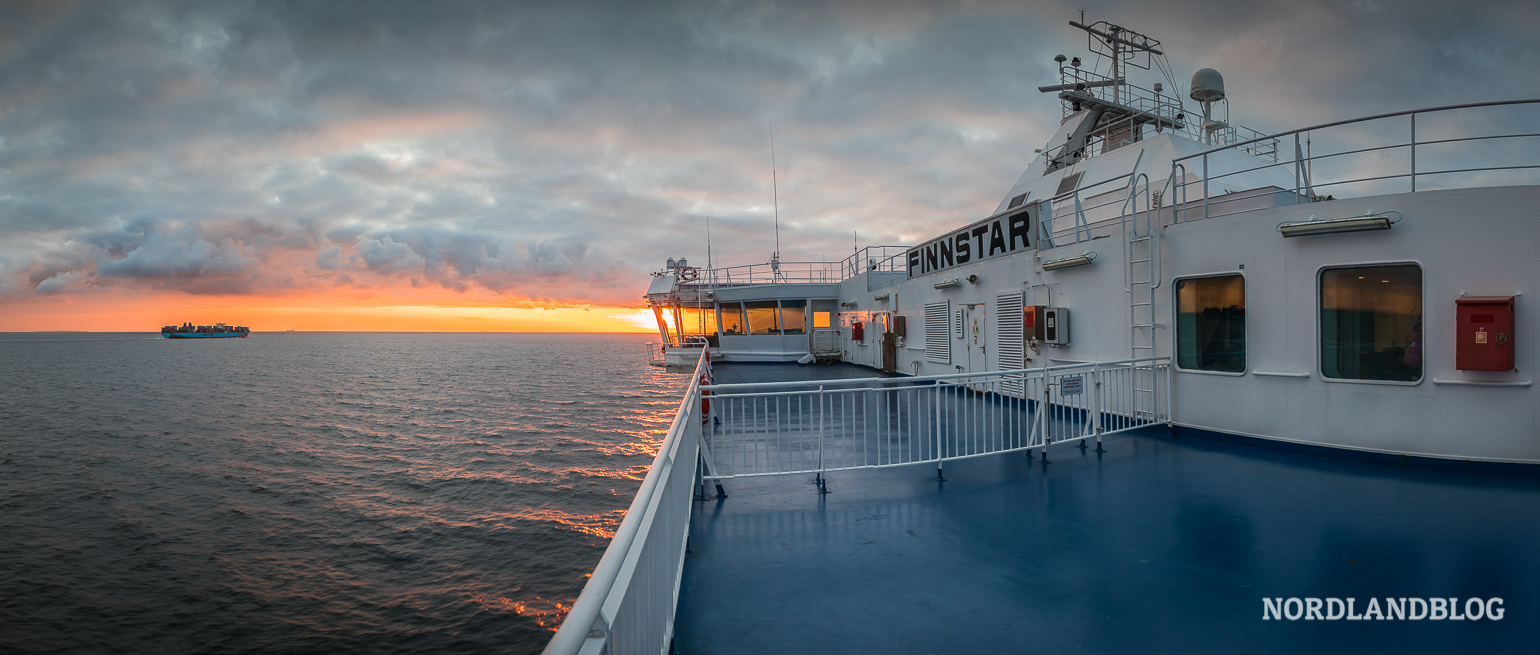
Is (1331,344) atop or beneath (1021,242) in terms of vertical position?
beneath

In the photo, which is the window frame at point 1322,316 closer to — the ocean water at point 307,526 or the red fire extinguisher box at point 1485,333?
the red fire extinguisher box at point 1485,333

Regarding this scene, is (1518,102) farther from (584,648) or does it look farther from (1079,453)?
(584,648)

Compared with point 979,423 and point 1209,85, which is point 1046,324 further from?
point 1209,85

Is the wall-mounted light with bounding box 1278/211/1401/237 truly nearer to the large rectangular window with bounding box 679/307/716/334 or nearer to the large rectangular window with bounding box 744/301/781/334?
the large rectangular window with bounding box 744/301/781/334

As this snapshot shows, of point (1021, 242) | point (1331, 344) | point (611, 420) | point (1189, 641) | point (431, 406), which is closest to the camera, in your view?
point (1189, 641)

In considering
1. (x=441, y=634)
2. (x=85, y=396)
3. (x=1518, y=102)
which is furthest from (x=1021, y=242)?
(x=85, y=396)

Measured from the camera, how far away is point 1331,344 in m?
7.78

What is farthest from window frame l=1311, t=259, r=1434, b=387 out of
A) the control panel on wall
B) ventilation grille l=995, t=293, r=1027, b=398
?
ventilation grille l=995, t=293, r=1027, b=398

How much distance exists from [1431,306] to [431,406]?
129 ft

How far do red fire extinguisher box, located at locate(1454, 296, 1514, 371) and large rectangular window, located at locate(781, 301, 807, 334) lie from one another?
2497 cm

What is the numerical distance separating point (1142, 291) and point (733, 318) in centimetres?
2395

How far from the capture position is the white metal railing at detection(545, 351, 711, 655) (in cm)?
150

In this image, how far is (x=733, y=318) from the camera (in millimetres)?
32438

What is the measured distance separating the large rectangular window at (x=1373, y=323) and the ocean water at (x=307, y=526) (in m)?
11.4
